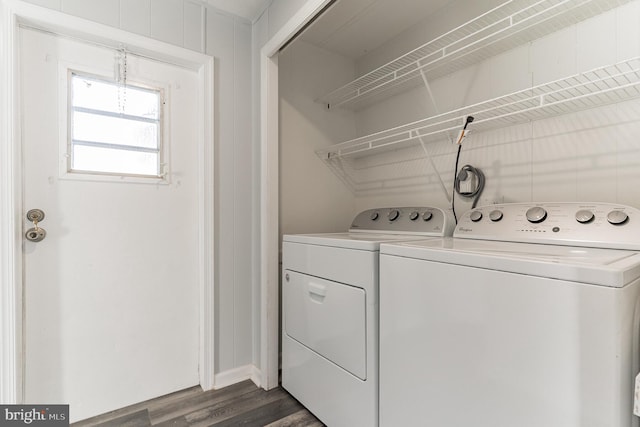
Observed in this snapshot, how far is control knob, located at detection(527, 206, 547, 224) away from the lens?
1248 mm

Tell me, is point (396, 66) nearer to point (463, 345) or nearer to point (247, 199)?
point (247, 199)

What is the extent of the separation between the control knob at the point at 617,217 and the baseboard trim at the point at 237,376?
1.80m

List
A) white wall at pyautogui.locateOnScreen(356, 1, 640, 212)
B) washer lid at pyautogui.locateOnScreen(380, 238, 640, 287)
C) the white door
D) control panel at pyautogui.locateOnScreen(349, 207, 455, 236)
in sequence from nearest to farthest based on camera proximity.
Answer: washer lid at pyautogui.locateOnScreen(380, 238, 640, 287), white wall at pyautogui.locateOnScreen(356, 1, 640, 212), the white door, control panel at pyautogui.locateOnScreen(349, 207, 455, 236)

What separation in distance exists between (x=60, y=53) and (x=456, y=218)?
2.14 meters

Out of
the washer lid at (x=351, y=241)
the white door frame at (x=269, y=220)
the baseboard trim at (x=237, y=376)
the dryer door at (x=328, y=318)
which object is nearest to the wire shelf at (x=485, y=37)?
the white door frame at (x=269, y=220)

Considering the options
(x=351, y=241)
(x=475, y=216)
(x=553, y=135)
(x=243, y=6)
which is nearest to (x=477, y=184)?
(x=475, y=216)

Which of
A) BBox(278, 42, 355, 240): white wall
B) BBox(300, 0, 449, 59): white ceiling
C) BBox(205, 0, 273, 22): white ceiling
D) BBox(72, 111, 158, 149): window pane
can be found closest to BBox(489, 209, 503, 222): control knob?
BBox(278, 42, 355, 240): white wall

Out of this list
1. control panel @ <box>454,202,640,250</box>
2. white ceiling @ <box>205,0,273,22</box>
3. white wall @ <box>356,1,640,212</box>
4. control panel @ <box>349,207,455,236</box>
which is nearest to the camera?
control panel @ <box>454,202,640,250</box>

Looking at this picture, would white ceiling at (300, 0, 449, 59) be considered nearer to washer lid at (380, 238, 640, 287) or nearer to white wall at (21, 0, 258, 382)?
white wall at (21, 0, 258, 382)

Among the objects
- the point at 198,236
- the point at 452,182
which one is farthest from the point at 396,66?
the point at 198,236

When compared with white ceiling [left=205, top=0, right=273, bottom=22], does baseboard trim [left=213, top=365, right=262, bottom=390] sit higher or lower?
lower

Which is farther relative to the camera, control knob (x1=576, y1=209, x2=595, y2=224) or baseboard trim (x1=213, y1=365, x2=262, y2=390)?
baseboard trim (x1=213, y1=365, x2=262, y2=390)

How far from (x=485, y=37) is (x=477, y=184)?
0.68 metres

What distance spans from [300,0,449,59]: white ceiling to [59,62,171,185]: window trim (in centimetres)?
91
